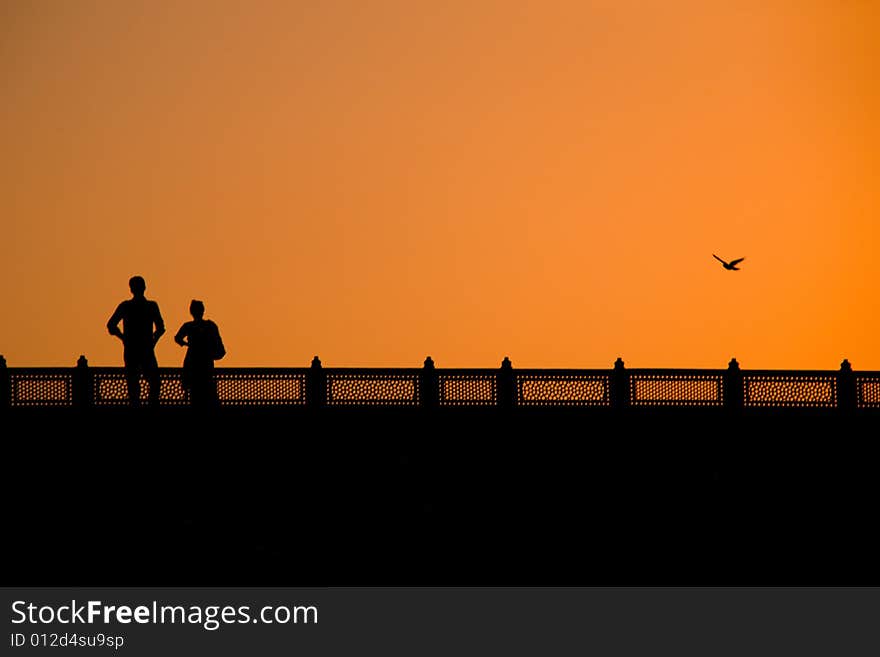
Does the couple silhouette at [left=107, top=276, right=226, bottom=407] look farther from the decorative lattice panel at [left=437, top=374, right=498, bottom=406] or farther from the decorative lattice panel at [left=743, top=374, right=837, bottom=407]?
the decorative lattice panel at [left=743, top=374, right=837, bottom=407]

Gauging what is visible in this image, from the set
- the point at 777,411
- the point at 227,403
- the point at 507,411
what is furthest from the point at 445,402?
the point at 777,411

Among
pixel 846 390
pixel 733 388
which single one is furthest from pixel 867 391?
pixel 733 388

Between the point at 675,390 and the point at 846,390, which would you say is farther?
the point at 675,390

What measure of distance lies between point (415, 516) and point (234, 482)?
3.42 m

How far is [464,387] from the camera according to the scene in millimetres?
33531

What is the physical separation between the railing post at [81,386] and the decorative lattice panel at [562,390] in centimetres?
790

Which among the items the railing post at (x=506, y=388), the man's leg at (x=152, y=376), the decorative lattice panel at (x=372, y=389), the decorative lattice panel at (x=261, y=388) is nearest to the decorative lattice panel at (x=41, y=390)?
the man's leg at (x=152, y=376)

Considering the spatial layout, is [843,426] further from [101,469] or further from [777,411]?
[101,469]

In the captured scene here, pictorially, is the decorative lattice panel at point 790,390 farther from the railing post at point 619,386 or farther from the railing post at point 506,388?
the railing post at point 506,388

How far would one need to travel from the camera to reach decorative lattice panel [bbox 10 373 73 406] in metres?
33.3

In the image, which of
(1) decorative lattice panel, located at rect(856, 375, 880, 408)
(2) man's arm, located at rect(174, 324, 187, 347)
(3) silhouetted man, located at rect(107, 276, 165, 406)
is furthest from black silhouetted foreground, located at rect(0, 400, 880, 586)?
(2) man's arm, located at rect(174, 324, 187, 347)

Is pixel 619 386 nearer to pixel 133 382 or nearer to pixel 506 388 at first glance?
pixel 506 388

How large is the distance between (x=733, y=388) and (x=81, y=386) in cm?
1195

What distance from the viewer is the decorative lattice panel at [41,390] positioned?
3334 centimetres
